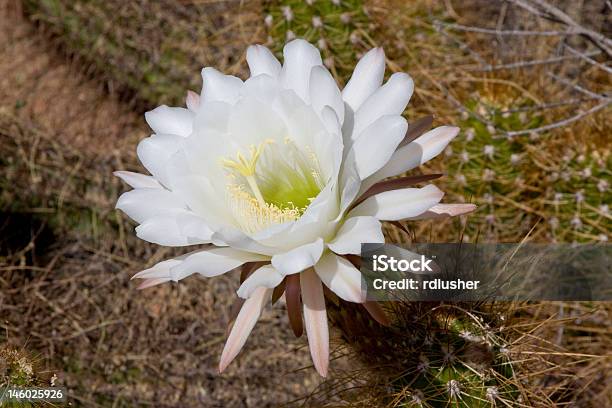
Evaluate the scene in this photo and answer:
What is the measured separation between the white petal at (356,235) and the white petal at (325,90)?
0.15m

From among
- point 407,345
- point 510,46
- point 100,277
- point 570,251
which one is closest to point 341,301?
point 407,345

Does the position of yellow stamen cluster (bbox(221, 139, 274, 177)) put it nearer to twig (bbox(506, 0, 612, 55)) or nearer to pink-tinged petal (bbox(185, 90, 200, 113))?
pink-tinged petal (bbox(185, 90, 200, 113))

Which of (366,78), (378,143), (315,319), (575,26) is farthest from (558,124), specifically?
(315,319)

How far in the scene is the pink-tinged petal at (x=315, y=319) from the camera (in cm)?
97

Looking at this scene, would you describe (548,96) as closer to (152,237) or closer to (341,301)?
(341,301)

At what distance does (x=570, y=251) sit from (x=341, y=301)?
2.94 ft

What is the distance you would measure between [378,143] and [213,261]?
0.91 feet

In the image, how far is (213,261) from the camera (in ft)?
3.28

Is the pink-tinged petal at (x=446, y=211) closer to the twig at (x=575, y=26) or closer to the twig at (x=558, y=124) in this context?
the twig at (x=558, y=124)

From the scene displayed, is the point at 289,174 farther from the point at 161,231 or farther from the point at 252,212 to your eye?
the point at 161,231

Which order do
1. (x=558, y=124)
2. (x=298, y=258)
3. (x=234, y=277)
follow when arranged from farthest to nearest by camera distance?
(x=234, y=277) → (x=558, y=124) → (x=298, y=258)

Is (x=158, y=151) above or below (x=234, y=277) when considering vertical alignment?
above

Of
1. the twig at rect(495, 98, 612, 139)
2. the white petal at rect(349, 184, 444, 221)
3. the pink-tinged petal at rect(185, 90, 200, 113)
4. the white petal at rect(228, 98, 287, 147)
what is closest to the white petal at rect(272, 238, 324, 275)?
the white petal at rect(349, 184, 444, 221)

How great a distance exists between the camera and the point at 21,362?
1281 mm
